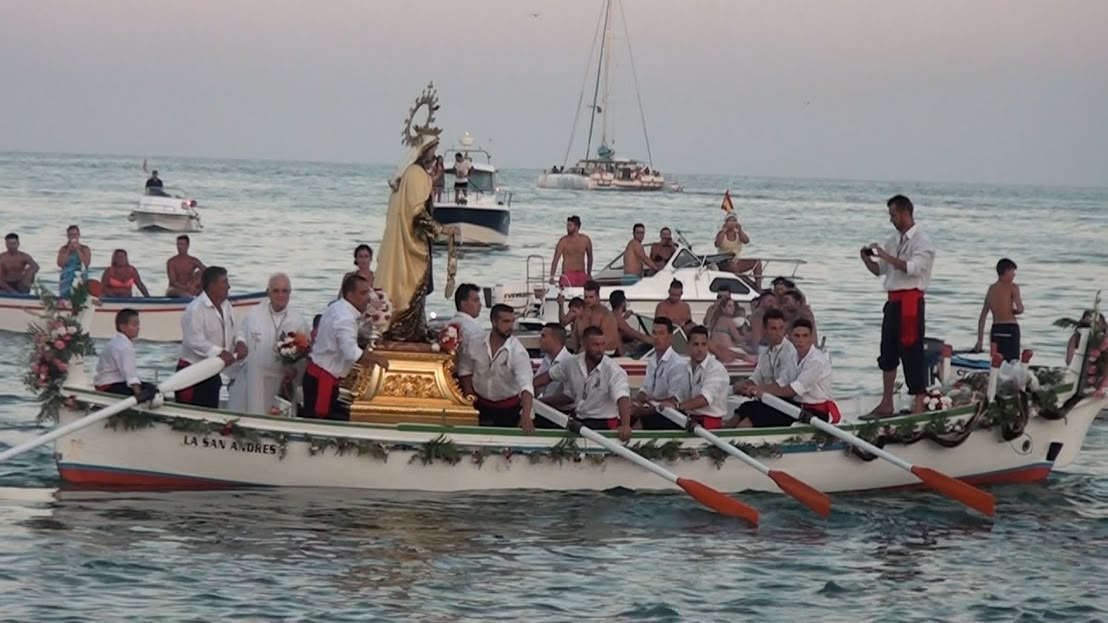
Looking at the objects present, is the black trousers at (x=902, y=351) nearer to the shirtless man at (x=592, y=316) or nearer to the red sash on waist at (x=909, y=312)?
the red sash on waist at (x=909, y=312)

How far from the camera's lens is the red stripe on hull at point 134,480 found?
1477 centimetres

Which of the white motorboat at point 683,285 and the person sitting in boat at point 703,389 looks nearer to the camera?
the person sitting in boat at point 703,389

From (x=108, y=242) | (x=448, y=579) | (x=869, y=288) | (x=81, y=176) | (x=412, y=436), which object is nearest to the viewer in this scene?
(x=448, y=579)

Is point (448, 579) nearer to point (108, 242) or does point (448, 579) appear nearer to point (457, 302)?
point (457, 302)

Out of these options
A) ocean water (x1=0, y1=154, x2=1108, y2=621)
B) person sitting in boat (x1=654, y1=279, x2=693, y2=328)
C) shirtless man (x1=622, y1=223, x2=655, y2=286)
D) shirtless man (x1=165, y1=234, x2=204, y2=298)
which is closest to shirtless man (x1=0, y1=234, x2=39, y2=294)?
shirtless man (x1=165, y1=234, x2=204, y2=298)

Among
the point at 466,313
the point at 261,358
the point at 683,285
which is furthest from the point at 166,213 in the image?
the point at 466,313

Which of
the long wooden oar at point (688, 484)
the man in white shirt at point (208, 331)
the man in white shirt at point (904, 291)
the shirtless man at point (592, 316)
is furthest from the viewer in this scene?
the shirtless man at point (592, 316)

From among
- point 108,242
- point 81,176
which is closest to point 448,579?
point 108,242

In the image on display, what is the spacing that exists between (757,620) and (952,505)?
4.62 m

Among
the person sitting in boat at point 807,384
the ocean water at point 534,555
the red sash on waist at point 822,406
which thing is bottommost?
the ocean water at point 534,555

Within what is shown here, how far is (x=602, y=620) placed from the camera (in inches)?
488

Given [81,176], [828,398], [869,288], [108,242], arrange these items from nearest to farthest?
[828,398] → [869,288] → [108,242] → [81,176]

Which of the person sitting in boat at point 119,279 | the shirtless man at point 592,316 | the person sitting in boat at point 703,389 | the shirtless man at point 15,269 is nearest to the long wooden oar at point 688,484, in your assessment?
the person sitting in boat at point 703,389

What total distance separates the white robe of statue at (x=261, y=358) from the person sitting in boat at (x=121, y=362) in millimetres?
947
